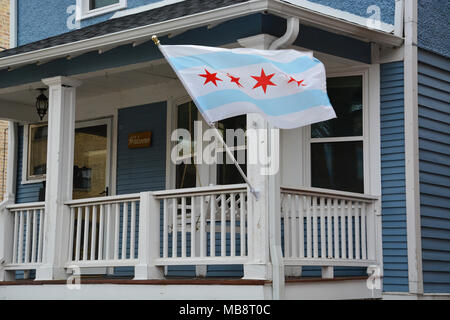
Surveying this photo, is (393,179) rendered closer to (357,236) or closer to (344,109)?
(357,236)

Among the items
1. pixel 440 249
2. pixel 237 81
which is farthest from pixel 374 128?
pixel 237 81

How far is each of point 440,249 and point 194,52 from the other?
12.8ft

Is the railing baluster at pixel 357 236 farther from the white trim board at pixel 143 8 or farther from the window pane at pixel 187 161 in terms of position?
the white trim board at pixel 143 8

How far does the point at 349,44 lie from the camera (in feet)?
28.8

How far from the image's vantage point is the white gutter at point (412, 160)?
8.53 m

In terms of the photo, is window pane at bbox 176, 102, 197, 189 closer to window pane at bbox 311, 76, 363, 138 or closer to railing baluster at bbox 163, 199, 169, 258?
window pane at bbox 311, 76, 363, 138

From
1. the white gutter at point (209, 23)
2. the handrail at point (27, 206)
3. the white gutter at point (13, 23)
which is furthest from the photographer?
the white gutter at point (13, 23)

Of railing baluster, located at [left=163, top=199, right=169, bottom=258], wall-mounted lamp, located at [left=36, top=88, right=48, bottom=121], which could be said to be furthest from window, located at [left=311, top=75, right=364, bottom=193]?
wall-mounted lamp, located at [left=36, top=88, right=48, bottom=121]

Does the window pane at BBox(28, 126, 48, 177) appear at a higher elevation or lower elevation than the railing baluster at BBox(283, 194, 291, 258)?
higher

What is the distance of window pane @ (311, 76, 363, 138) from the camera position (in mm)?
9219

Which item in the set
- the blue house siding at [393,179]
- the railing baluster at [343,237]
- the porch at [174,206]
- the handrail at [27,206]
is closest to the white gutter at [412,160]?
the blue house siding at [393,179]

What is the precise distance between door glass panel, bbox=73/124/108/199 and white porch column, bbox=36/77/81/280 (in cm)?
221

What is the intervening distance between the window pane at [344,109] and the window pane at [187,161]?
1839 mm

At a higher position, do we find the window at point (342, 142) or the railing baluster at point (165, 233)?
the window at point (342, 142)
